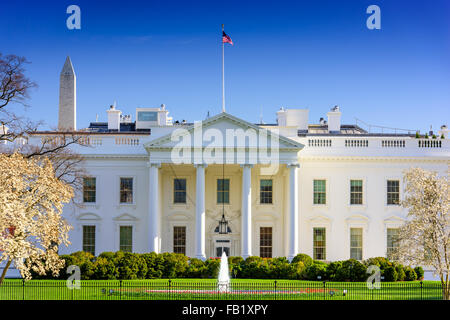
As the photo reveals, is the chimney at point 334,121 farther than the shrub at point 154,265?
Yes

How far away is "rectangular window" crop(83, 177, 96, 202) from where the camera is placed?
47875 millimetres

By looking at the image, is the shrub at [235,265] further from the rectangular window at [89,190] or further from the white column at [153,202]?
the rectangular window at [89,190]

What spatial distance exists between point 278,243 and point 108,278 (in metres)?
15.6

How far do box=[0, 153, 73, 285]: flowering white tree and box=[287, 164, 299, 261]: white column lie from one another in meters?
20.2

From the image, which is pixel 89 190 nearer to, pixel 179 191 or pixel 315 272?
pixel 179 191

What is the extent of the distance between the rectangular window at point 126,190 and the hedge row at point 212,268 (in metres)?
8.11

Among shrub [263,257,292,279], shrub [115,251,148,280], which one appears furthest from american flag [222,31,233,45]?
shrub [115,251,148,280]

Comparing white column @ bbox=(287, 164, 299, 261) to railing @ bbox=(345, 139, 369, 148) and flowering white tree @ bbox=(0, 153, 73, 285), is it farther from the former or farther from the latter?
flowering white tree @ bbox=(0, 153, 73, 285)

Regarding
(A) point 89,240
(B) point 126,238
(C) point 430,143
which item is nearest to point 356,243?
(C) point 430,143

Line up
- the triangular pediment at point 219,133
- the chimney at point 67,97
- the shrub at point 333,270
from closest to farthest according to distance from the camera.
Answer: the shrub at point 333,270 → the triangular pediment at point 219,133 → the chimney at point 67,97

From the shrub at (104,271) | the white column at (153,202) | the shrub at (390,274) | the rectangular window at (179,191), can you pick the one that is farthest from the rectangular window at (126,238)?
the shrub at (390,274)

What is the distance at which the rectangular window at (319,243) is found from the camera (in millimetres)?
47625
